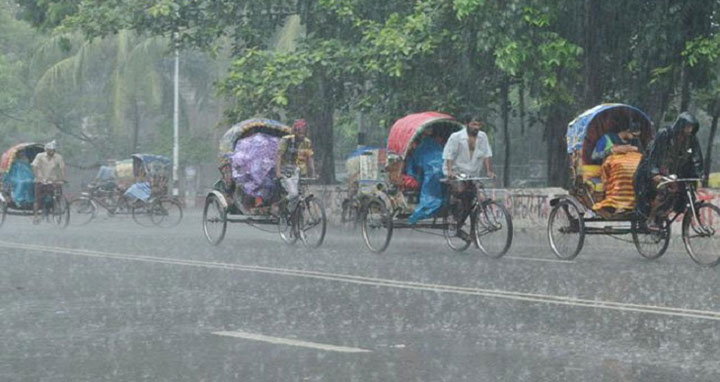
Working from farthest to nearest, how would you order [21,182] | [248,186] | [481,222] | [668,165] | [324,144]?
[324,144] → [21,182] → [248,186] → [481,222] → [668,165]

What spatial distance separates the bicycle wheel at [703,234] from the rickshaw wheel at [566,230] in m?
1.42

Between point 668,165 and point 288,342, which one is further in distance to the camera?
point 668,165

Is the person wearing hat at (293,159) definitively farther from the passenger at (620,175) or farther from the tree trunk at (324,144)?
Result: the tree trunk at (324,144)

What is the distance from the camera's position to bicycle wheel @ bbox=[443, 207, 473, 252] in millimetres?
16906

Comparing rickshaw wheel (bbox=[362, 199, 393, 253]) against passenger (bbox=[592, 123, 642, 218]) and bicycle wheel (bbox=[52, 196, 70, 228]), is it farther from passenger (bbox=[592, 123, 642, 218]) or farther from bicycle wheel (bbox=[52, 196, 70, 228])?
bicycle wheel (bbox=[52, 196, 70, 228])

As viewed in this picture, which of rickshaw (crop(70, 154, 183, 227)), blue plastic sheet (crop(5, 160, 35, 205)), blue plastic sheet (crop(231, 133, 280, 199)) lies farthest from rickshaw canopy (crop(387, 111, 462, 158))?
rickshaw (crop(70, 154, 183, 227))

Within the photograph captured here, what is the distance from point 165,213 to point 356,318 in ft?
68.3

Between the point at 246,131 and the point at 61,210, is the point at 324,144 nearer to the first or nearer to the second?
the point at 61,210

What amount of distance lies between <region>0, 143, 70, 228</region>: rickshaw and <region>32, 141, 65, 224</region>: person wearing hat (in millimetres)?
99

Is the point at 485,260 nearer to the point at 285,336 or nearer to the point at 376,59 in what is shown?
the point at 285,336

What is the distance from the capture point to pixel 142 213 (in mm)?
31312

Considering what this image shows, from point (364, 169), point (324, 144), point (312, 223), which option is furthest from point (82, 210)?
point (312, 223)

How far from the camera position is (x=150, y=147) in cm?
6147

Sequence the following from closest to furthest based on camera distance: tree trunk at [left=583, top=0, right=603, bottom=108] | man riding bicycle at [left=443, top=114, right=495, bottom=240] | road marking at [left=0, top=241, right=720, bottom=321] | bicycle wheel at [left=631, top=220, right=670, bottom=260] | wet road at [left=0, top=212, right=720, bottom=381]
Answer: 1. wet road at [left=0, top=212, right=720, bottom=381]
2. road marking at [left=0, top=241, right=720, bottom=321]
3. bicycle wheel at [left=631, top=220, right=670, bottom=260]
4. man riding bicycle at [left=443, top=114, right=495, bottom=240]
5. tree trunk at [left=583, top=0, right=603, bottom=108]
